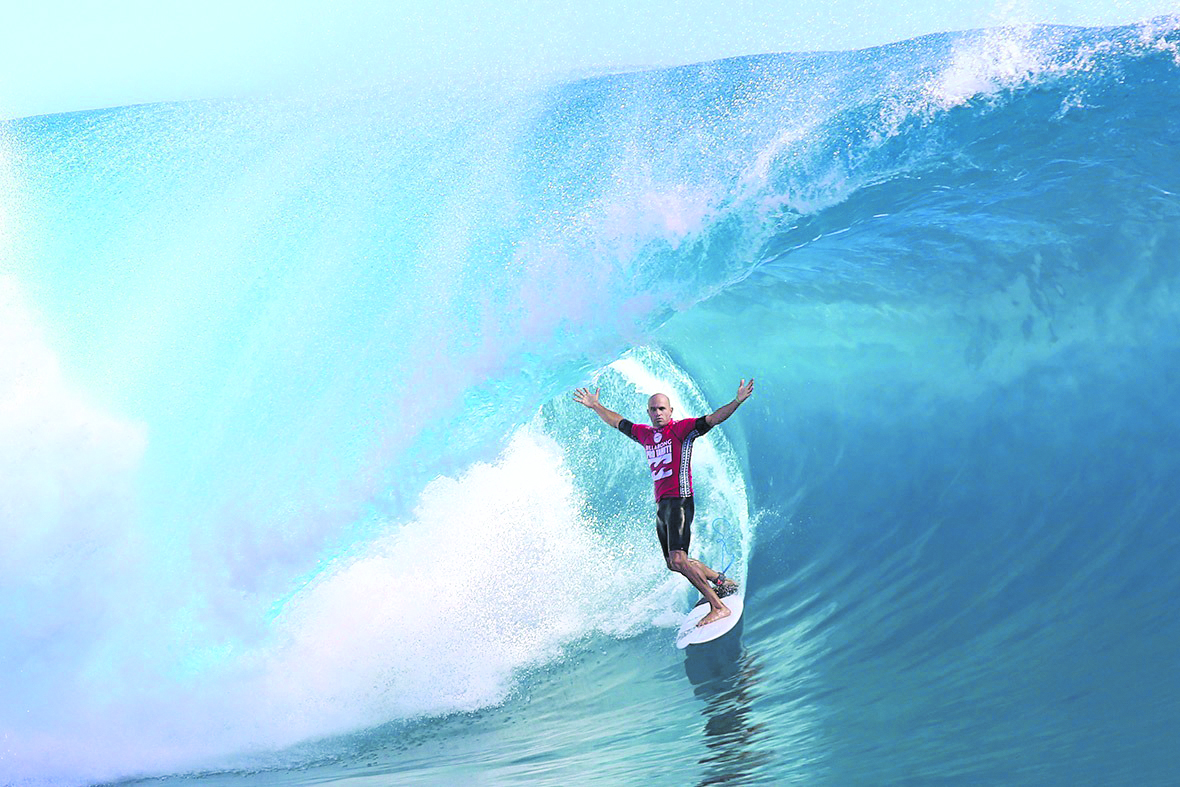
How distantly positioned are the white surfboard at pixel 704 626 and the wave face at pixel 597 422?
0.29ft

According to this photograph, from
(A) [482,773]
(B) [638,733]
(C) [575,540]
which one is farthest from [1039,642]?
(C) [575,540]

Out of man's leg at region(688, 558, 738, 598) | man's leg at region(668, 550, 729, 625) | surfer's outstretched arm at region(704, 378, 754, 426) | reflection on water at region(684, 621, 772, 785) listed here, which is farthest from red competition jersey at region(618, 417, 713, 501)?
reflection on water at region(684, 621, 772, 785)

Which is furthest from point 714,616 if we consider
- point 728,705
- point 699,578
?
point 728,705

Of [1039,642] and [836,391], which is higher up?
[836,391]

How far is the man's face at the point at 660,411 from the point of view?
16.5 feet

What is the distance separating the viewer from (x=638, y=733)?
4.25 metres

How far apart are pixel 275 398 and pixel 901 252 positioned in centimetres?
471

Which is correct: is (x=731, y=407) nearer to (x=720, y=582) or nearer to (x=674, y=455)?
(x=674, y=455)

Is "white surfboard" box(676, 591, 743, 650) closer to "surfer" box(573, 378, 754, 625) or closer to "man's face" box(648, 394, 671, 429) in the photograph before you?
"surfer" box(573, 378, 754, 625)

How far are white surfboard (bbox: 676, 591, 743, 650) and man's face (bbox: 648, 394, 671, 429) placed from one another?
1.11 meters

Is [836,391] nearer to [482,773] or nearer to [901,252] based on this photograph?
[901,252]

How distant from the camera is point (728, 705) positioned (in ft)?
13.9

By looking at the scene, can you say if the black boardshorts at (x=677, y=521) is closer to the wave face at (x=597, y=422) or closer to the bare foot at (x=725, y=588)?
the bare foot at (x=725, y=588)

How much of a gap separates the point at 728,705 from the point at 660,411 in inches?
62.2
